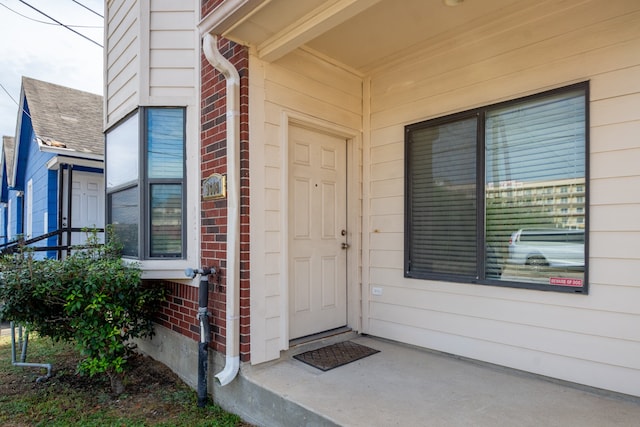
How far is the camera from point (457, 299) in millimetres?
3027

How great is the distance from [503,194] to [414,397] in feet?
5.30

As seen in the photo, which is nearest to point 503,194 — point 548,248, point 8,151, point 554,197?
point 554,197

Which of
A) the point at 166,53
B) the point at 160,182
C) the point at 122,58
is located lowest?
the point at 160,182

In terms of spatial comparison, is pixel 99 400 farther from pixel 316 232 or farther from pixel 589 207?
pixel 589 207

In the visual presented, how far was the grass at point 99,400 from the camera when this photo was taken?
2.66m

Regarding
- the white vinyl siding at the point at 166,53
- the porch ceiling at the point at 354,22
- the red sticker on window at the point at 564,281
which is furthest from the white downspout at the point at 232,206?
the red sticker on window at the point at 564,281

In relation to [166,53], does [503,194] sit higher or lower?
lower

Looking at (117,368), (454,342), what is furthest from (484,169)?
(117,368)

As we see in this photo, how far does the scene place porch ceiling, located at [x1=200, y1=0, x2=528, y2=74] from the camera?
7.79ft

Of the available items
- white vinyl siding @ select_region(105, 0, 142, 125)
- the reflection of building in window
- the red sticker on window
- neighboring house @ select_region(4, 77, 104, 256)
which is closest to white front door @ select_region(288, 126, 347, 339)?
the reflection of building in window

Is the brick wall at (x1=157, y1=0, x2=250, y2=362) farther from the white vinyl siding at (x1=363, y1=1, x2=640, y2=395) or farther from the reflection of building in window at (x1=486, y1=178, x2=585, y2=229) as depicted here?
the reflection of building in window at (x1=486, y1=178, x2=585, y2=229)

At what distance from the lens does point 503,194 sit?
9.30 ft

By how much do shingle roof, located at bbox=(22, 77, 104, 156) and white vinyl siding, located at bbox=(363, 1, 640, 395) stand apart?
5.55 m

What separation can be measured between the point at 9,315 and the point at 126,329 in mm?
874
